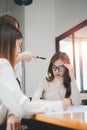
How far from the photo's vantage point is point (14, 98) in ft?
3.40

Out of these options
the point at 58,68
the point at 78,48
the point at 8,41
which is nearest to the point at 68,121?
the point at 8,41

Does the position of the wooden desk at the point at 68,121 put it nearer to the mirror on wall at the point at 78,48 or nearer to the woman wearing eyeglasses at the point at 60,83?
the woman wearing eyeglasses at the point at 60,83

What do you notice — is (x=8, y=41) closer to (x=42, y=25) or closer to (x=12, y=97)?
(x=12, y=97)

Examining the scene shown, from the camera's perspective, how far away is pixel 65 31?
4.08 meters

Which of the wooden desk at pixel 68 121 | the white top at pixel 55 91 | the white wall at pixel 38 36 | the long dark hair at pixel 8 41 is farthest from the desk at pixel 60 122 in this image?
the white wall at pixel 38 36

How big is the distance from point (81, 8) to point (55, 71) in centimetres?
218

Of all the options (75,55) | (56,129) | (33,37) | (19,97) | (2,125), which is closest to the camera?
(56,129)

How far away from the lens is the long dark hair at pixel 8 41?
119 cm

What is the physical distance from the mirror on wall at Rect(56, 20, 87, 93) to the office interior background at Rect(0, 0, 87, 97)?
0.64 feet

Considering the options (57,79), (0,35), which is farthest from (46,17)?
(0,35)

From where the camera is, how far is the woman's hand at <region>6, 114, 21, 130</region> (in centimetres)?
109

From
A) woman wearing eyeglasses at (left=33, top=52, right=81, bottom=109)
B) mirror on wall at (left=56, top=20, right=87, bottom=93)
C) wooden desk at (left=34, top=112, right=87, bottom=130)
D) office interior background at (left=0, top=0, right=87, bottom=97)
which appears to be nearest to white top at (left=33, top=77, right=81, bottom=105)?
woman wearing eyeglasses at (left=33, top=52, right=81, bottom=109)

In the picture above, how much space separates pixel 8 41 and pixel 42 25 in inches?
116

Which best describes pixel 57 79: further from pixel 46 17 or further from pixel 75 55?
pixel 46 17
